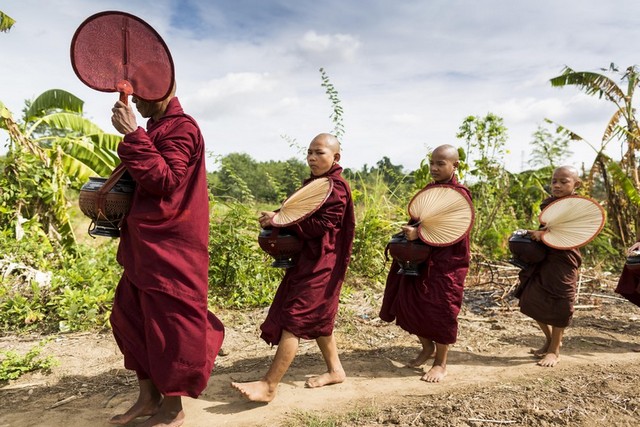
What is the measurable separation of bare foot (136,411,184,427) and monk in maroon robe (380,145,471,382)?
1931mm

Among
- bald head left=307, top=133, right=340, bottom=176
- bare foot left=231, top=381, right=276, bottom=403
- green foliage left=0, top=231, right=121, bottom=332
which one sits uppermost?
bald head left=307, top=133, right=340, bottom=176

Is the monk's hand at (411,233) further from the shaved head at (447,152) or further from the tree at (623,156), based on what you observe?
the tree at (623,156)

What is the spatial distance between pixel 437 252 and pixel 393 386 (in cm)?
108

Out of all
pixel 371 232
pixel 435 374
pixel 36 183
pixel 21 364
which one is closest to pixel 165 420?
pixel 21 364

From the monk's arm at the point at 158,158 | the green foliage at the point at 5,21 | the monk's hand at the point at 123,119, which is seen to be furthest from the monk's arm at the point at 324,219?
the green foliage at the point at 5,21

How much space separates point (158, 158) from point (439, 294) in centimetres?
239

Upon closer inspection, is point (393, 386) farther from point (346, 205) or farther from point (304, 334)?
point (346, 205)

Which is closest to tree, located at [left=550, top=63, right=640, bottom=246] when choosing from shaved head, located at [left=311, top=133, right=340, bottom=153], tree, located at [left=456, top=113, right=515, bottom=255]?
tree, located at [left=456, top=113, right=515, bottom=255]

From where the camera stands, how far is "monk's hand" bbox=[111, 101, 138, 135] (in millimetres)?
2863

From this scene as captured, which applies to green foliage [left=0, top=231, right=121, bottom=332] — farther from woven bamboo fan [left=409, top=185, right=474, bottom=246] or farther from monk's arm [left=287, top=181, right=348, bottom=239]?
woven bamboo fan [left=409, top=185, right=474, bottom=246]

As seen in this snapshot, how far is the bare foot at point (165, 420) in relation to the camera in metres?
3.07

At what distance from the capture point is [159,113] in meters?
3.15

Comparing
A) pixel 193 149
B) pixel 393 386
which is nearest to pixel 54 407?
pixel 193 149

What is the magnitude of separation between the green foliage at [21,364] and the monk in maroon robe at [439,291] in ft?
9.32
